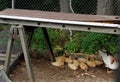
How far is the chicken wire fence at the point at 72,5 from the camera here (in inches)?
261

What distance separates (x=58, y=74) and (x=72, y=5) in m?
3.35

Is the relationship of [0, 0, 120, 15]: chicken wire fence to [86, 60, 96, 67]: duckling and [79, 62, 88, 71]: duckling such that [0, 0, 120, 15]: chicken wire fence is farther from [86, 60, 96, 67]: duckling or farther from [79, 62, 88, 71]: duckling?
Result: [79, 62, 88, 71]: duckling

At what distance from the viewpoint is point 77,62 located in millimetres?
4816

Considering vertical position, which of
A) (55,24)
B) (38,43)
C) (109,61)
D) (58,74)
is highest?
(55,24)

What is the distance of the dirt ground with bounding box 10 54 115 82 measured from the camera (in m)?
4.37

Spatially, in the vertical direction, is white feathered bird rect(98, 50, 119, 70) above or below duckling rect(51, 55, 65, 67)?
above

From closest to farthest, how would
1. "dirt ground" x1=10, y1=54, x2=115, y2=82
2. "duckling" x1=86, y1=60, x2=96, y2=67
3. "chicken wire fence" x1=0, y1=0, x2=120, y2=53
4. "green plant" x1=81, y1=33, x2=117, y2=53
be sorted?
1. "dirt ground" x1=10, y1=54, x2=115, y2=82
2. "duckling" x1=86, y1=60, x2=96, y2=67
3. "green plant" x1=81, y1=33, x2=117, y2=53
4. "chicken wire fence" x1=0, y1=0, x2=120, y2=53

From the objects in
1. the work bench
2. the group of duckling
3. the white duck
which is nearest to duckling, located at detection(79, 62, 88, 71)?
the group of duckling

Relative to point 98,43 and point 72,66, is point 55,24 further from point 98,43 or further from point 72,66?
point 98,43

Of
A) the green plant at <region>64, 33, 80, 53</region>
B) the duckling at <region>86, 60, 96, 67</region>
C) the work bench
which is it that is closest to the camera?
the work bench

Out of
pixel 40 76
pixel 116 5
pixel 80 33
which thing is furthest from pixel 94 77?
pixel 116 5

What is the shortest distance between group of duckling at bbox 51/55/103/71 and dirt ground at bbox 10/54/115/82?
7cm

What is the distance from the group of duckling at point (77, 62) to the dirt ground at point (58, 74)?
0.22ft

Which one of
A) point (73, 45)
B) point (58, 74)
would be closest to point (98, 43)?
point (73, 45)
